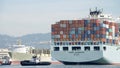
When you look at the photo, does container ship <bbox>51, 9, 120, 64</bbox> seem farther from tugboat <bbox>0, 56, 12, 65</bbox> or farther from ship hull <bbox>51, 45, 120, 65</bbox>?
tugboat <bbox>0, 56, 12, 65</bbox>

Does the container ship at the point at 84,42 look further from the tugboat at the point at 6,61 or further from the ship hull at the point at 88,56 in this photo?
the tugboat at the point at 6,61

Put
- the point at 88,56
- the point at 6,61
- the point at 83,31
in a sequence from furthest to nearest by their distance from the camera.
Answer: the point at 6,61, the point at 83,31, the point at 88,56

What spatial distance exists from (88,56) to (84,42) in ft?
13.5

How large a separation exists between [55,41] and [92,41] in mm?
11287

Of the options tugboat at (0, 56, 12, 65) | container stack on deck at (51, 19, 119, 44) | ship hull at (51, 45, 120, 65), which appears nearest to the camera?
ship hull at (51, 45, 120, 65)

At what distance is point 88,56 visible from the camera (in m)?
126

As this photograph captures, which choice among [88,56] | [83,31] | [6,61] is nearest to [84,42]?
[83,31]

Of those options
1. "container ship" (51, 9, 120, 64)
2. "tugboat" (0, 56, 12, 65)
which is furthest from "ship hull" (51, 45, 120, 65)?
"tugboat" (0, 56, 12, 65)

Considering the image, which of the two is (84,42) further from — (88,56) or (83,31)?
(88,56)

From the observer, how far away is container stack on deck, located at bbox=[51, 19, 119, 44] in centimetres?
12688

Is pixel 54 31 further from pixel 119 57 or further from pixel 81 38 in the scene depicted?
pixel 119 57

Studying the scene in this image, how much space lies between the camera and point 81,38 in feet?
420

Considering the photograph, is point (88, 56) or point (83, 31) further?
point (83, 31)

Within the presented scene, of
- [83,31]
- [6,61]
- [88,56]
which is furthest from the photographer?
[6,61]
